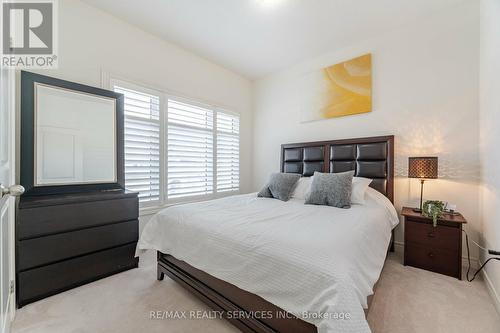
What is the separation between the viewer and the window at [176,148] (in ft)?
9.32

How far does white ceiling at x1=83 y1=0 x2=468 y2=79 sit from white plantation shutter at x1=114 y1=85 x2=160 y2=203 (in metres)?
0.93

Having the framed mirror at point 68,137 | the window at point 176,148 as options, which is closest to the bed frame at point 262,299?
the window at point 176,148

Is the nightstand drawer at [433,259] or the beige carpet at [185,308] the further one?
the nightstand drawer at [433,259]

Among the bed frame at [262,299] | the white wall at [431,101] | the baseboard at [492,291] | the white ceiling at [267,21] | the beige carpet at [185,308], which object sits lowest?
the beige carpet at [185,308]

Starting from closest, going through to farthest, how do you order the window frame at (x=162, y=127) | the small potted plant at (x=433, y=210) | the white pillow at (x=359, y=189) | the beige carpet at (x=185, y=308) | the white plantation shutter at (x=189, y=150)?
the beige carpet at (x=185, y=308)
the small potted plant at (x=433, y=210)
the white pillow at (x=359, y=189)
the window frame at (x=162, y=127)
the white plantation shutter at (x=189, y=150)

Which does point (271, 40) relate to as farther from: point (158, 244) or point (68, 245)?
point (68, 245)

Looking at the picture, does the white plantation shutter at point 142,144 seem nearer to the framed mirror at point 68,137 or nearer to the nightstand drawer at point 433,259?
the framed mirror at point 68,137

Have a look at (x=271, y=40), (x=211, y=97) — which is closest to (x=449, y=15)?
(x=271, y=40)

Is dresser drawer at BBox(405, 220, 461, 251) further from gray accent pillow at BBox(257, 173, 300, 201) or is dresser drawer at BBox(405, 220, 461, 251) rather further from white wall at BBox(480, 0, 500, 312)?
gray accent pillow at BBox(257, 173, 300, 201)

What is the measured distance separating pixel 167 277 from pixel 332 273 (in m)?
1.84

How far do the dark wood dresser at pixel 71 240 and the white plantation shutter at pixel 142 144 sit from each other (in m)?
0.45

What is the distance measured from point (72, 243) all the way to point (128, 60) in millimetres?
2233

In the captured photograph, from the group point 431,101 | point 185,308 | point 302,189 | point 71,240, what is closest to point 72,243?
point 71,240

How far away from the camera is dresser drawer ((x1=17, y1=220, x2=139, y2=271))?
1.77m
